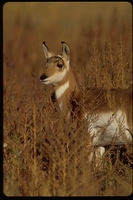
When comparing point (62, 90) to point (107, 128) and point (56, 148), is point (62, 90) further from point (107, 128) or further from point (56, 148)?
point (56, 148)

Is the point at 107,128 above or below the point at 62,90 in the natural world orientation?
below

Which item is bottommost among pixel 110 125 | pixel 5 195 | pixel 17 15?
pixel 5 195

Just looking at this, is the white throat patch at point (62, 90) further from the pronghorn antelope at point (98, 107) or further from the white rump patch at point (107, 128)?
the white rump patch at point (107, 128)

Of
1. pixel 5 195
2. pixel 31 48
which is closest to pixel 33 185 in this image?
pixel 5 195

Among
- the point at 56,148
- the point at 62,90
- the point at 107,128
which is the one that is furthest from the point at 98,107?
the point at 56,148

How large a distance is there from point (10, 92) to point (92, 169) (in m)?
2.34

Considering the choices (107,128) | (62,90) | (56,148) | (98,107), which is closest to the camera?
(56,148)

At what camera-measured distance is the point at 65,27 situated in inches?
877

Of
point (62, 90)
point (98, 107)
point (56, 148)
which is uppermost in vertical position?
point (62, 90)

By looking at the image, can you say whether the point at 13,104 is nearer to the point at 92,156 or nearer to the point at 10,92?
the point at 10,92

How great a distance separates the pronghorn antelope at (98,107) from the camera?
7828mm

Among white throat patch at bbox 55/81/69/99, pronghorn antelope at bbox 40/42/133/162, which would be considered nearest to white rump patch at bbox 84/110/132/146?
pronghorn antelope at bbox 40/42/133/162

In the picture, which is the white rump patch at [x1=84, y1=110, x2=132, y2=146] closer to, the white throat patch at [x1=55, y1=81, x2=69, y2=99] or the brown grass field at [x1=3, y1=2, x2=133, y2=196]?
the brown grass field at [x1=3, y1=2, x2=133, y2=196]

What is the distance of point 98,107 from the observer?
805 cm
